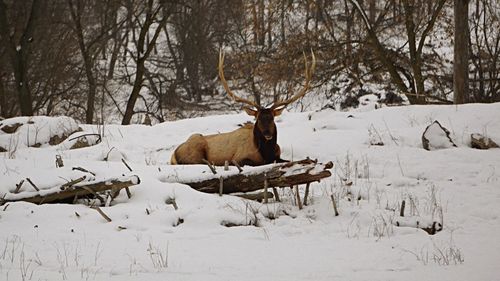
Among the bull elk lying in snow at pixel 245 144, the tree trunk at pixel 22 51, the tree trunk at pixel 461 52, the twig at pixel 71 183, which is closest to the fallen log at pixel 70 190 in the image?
the twig at pixel 71 183

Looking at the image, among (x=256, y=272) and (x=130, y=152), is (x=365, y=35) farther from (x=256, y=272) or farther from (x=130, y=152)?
(x=256, y=272)

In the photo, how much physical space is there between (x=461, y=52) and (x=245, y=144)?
639cm

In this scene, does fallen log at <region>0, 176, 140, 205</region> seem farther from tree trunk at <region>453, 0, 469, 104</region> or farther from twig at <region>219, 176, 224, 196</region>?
tree trunk at <region>453, 0, 469, 104</region>

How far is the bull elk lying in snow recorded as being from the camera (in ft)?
27.2

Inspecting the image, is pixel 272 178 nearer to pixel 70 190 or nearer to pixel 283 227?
pixel 283 227

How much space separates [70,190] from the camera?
20.1 feet

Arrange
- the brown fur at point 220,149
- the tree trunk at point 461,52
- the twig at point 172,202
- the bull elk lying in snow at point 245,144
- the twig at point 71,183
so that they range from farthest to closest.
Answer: the tree trunk at point 461,52
the brown fur at point 220,149
the bull elk lying in snow at point 245,144
the twig at point 71,183
the twig at point 172,202

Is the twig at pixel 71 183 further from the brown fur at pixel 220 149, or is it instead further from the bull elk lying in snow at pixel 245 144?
the brown fur at pixel 220 149

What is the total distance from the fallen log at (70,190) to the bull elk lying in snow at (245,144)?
2245 millimetres

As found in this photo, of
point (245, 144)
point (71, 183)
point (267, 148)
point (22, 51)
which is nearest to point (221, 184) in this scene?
point (71, 183)

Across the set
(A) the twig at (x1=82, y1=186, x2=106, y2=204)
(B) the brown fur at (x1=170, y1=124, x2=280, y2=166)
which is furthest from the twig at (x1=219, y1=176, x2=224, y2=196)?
(B) the brown fur at (x1=170, y1=124, x2=280, y2=166)

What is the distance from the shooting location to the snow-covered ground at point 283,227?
169 inches

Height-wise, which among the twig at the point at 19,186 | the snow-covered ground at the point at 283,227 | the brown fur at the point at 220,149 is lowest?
the snow-covered ground at the point at 283,227

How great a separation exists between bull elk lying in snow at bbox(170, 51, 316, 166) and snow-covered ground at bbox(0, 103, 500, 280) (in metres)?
1.02
